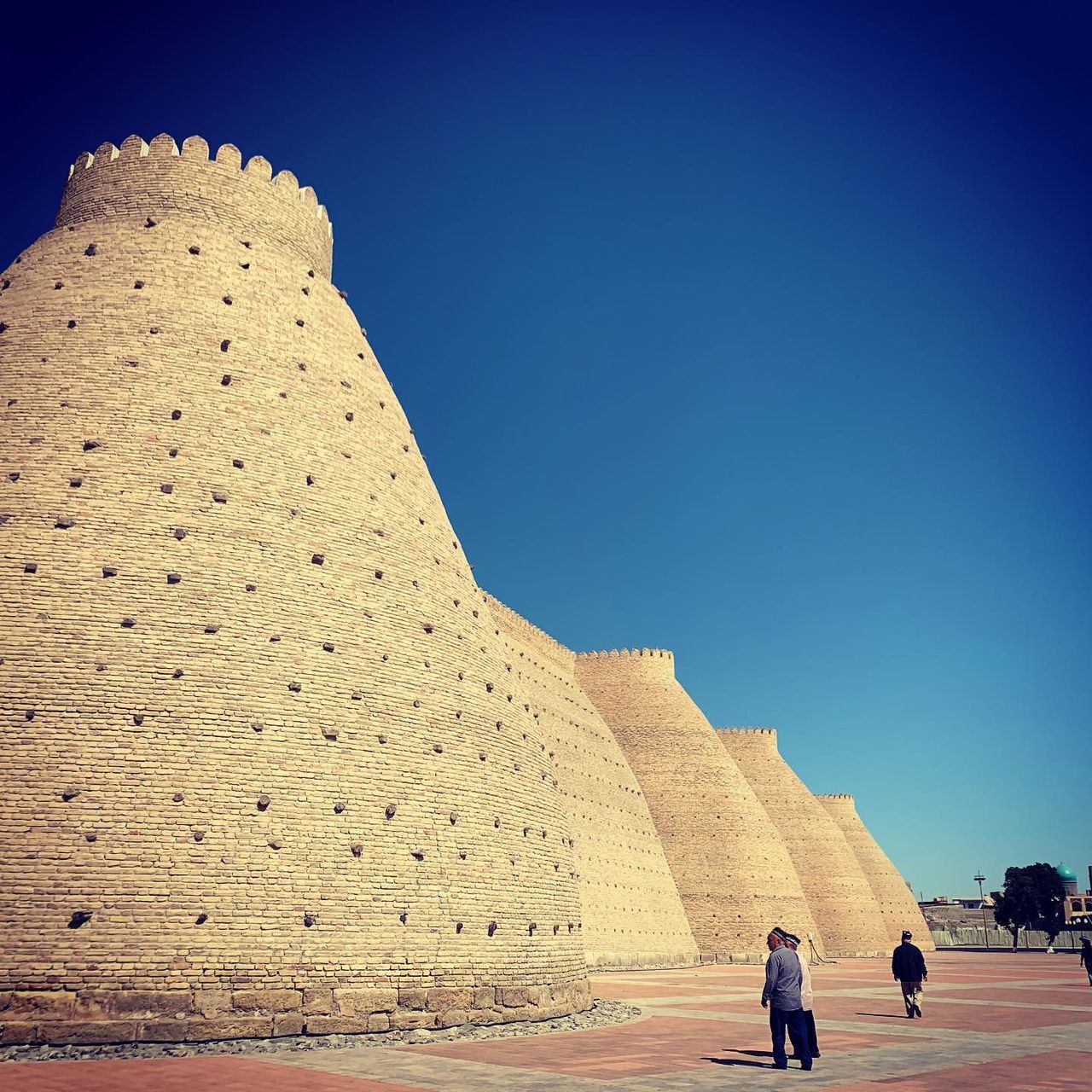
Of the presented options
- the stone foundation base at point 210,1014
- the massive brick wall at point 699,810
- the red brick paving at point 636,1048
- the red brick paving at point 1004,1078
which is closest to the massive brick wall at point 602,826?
the massive brick wall at point 699,810

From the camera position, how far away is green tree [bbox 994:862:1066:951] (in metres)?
74.6

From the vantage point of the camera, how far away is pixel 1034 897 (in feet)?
246

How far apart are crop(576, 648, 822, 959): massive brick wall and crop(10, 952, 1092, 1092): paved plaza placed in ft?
79.2

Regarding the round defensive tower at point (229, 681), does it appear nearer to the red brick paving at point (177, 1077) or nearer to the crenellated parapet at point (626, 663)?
the red brick paving at point (177, 1077)

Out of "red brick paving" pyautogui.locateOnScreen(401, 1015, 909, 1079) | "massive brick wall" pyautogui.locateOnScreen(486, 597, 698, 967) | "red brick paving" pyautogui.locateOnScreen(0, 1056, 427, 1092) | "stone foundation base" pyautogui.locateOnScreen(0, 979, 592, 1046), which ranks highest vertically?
"massive brick wall" pyautogui.locateOnScreen(486, 597, 698, 967)

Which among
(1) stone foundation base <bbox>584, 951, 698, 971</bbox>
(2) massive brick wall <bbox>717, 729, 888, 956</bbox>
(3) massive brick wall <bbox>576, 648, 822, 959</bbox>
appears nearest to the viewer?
(1) stone foundation base <bbox>584, 951, 698, 971</bbox>

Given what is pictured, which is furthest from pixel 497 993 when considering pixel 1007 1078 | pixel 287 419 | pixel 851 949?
pixel 851 949

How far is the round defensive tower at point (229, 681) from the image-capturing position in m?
10.5

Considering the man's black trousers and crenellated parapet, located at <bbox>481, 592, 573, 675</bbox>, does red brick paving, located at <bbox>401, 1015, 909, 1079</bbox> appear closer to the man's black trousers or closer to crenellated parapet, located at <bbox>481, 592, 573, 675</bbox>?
the man's black trousers

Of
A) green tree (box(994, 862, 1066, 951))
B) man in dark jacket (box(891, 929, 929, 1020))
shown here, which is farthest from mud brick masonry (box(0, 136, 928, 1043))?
green tree (box(994, 862, 1066, 951))

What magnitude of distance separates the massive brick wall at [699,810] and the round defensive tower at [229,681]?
2630cm

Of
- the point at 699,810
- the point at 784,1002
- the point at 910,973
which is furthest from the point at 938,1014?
the point at 699,810

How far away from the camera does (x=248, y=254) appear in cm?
1636

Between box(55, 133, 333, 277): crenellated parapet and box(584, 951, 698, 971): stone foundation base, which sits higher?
box(55, 133, 333, 277): crenellated parapet
